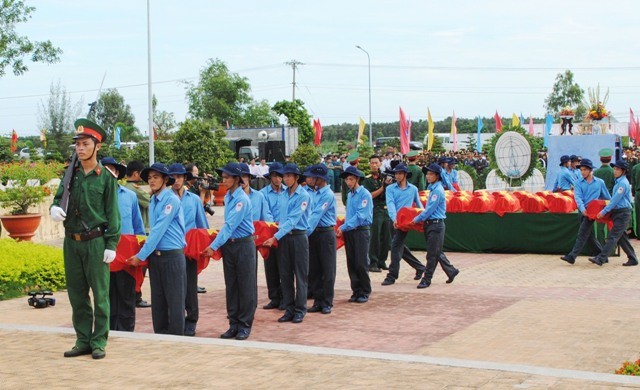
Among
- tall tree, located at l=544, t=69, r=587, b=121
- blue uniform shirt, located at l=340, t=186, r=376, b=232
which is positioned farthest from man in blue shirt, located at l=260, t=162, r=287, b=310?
tall tree, located at l=544, t=69, r=587, b=121

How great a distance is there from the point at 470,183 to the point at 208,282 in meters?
13.8

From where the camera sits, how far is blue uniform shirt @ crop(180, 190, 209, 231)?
10.5 meters

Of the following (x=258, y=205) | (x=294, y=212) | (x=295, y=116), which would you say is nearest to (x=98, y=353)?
(x=294, y=212)

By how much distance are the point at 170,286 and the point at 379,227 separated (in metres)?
6.64

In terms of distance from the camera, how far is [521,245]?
1828 cm

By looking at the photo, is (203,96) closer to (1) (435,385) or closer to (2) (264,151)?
(2) (264,151)

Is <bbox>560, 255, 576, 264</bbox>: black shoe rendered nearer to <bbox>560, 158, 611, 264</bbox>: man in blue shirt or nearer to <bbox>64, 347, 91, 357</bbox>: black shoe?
<bbox>560, 158, 611, 264</bbox>: man in blue shirt

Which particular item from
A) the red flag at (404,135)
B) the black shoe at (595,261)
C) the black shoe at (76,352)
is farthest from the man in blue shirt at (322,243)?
the red flag at (404,135)

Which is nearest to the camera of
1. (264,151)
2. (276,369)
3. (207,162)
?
(276,369)

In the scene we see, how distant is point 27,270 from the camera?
13.7 m

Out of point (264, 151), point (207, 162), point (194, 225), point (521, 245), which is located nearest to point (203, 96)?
point (264, 151)

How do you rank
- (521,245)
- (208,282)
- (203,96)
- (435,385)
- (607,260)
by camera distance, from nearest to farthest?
1. (435,385)
2. (208,282)
3. (607,260)
4. (521,245)
5. (203,96)

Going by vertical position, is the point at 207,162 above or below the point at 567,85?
below

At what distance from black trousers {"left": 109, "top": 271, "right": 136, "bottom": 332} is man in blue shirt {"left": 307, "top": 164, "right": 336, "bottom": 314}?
8.45 feet
